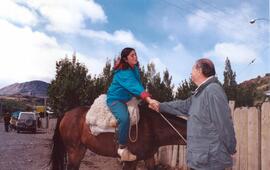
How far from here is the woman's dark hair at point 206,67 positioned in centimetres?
459

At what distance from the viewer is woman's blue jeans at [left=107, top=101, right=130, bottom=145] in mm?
6551

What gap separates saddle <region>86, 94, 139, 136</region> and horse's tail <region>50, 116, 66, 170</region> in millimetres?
1102

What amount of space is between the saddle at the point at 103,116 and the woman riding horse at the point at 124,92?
3.6 inches

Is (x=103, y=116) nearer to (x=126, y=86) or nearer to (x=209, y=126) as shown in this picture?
(x=126, y=86)

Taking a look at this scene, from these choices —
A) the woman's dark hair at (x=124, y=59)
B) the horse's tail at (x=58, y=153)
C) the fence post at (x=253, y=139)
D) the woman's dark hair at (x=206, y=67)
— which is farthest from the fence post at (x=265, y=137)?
the horse's tail at (x=58, y=153)

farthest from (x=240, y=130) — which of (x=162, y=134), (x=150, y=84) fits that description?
(x=150, y=84)

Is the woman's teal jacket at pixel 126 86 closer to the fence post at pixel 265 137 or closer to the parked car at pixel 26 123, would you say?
the fence post at pixel 265 137

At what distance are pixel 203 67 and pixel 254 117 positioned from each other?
3.23 m

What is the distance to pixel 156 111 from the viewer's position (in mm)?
6707

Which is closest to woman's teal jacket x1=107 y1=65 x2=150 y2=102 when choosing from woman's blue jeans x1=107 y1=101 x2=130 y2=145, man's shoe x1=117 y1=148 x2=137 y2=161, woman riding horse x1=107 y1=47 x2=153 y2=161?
woman riding horse x1=107 y1=47 x2=153 y2=161

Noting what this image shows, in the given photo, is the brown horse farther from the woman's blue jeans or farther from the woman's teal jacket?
the woman's teal jacket

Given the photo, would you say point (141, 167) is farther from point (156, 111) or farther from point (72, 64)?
point (72, 64)

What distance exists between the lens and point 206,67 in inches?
181

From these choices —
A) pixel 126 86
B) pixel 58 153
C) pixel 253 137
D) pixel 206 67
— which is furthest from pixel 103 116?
pixel 206 67
